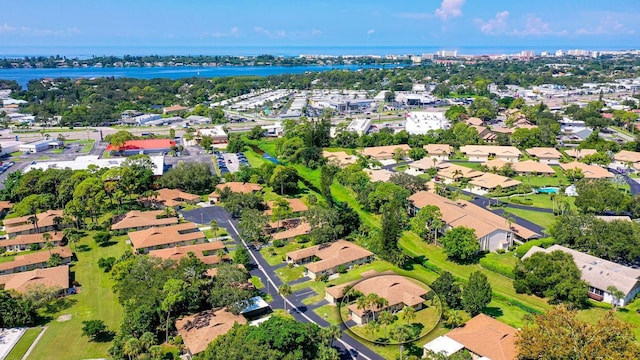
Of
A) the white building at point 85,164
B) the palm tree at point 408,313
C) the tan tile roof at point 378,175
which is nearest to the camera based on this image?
the palm tree at point 408,313

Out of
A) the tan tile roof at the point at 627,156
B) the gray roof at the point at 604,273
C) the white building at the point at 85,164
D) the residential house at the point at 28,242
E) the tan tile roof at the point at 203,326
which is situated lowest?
the residential house at the point at 28,242

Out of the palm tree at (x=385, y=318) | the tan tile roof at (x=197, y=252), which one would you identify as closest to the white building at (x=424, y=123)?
the tan tile roof at (x=197, y=252)

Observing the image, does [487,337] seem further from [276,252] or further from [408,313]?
[276,252]

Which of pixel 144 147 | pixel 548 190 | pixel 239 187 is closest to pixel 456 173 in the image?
pixel 548 190

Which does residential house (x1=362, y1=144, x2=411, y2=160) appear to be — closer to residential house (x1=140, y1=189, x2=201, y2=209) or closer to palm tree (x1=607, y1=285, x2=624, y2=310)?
residential house (x1=140, y1=189, x2=201, y2=209)

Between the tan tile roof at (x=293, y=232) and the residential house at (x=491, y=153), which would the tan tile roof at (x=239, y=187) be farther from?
the residential house at (x=491, y=153)

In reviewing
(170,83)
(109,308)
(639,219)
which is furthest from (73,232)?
(170,83)
